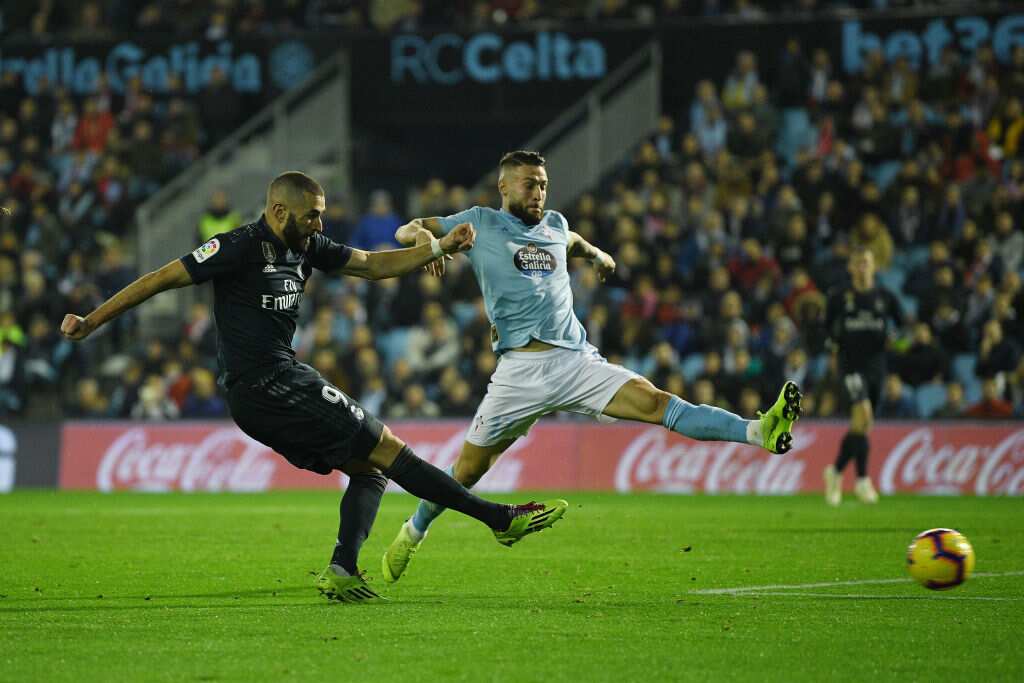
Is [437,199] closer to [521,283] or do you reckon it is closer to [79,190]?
[79,190]

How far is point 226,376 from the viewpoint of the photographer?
852 centimetres

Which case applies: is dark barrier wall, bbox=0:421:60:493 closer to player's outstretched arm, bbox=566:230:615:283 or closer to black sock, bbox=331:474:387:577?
player's outstretched arm, bbox=566:230:615:283

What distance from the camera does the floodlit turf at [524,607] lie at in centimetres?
643

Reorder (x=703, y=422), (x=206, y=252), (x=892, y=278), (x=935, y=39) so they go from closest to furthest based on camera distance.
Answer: (x=206, y=252) < (x=703, y=422) < (x=892, y=278) < (x=935, y=39)

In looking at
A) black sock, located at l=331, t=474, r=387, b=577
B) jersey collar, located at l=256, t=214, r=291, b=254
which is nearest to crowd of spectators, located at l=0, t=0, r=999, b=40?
black sock, located at l=331, t=474, r=387, b=577

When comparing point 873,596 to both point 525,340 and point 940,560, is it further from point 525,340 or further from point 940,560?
point 525,340

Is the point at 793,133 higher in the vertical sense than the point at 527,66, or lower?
lower

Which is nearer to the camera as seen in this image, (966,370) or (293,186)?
(293,186)

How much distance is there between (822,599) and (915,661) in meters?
2.10

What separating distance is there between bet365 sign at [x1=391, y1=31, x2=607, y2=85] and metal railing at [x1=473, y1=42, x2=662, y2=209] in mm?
684

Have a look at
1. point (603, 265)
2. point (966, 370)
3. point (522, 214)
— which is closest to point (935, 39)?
point (966, 370)

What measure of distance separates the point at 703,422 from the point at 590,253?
174 centimetres

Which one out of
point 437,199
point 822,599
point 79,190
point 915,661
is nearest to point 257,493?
point 437,199

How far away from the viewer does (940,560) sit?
8.30m
